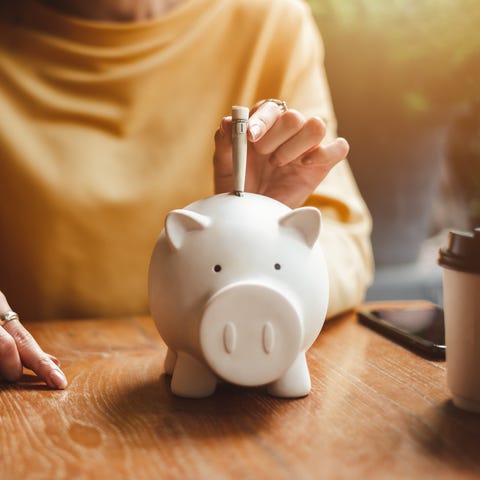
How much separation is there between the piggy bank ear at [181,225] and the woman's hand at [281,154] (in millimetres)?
142

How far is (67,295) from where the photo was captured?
4.69 feet

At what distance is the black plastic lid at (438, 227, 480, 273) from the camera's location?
0.64 metres

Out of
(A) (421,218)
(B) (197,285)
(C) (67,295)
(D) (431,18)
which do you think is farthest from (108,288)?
(D) (431,18)

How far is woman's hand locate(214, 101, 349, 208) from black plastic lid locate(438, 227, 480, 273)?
0.86 feet

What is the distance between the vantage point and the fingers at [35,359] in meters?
0.79

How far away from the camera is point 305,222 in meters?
0.71

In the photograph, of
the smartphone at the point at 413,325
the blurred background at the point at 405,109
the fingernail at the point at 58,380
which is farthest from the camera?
the blurred background at the point at 405,109

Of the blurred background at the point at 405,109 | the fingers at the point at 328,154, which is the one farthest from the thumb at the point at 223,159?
the blurred background at the point at 405,109

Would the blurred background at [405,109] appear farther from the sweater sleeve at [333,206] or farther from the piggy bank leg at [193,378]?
the piggy bank leg at [193,378]

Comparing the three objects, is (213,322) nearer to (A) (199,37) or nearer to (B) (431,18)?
(A) (199,37)

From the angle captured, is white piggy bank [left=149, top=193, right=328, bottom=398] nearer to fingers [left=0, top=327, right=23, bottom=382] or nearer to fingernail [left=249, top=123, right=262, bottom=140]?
fingernail [left=249, top=123, right=262, bottom=140]

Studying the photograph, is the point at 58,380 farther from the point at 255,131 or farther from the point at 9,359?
the point at 255,131

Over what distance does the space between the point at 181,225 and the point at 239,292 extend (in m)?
0.11

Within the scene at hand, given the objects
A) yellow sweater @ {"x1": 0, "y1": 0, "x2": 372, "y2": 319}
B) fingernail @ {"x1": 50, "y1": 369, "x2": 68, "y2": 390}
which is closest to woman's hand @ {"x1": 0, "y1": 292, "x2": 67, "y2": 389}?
fingernail @ {"x1": 50, "y1": 369, "x2": 68, "y2": 390}
